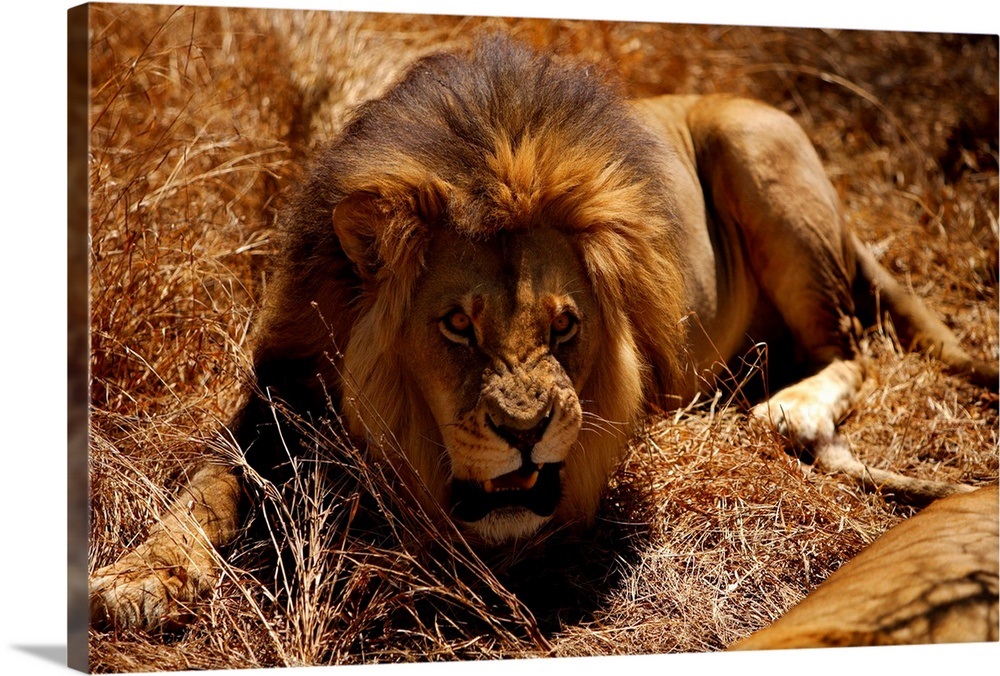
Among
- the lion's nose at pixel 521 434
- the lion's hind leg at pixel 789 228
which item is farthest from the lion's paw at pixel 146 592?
the lion's hind leg at pixel 789 228

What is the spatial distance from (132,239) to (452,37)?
2.63 m

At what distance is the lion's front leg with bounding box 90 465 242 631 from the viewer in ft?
9.50

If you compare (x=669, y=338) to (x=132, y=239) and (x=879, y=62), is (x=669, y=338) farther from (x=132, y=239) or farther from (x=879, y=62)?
(x=879, y=62)

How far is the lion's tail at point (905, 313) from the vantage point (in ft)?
15.2

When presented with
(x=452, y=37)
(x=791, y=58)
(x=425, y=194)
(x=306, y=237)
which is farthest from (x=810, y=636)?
(x=791, y=58)

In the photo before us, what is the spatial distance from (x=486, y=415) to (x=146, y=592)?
3.01ft

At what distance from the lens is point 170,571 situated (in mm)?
3012

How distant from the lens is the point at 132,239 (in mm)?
3711

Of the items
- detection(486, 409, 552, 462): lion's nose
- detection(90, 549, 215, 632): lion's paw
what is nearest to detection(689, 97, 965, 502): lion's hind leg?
detection(486, 409, 552, 462): lion's nose

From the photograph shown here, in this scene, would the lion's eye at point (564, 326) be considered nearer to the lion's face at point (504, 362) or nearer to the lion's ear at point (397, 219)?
the lion's face at point (504, 362)

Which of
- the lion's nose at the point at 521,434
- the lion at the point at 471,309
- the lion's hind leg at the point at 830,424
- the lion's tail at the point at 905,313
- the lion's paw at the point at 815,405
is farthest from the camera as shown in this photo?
the lion's tail at the point at 905,313

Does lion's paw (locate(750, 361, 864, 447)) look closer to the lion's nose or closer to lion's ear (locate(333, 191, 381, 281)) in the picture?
the lion's nose

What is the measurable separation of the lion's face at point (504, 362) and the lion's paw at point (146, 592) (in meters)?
0.70

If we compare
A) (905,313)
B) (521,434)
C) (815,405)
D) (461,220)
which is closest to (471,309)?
(461,220)
